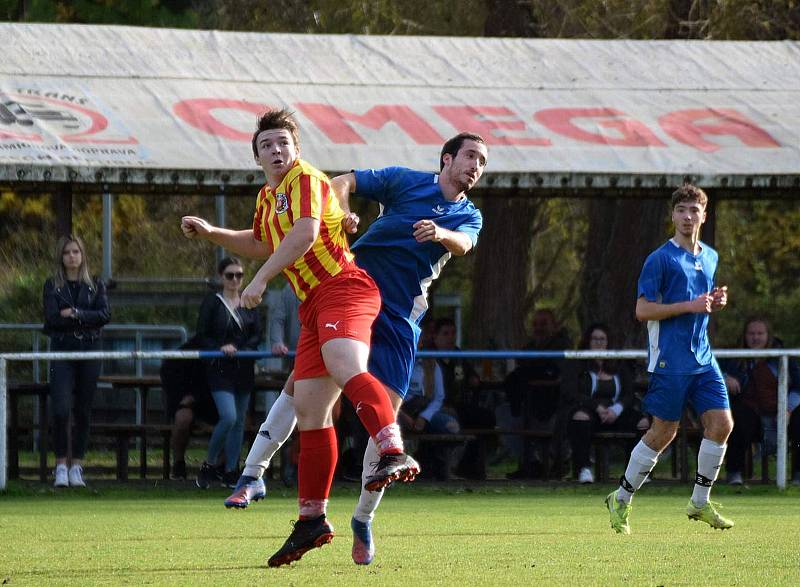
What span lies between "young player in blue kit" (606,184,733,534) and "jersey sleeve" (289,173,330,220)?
9.27ft

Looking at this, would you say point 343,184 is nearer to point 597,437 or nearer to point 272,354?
point 272,354

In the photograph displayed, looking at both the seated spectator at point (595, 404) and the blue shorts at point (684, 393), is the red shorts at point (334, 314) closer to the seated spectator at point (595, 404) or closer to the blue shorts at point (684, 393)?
the blue shorts at point (684, 393)

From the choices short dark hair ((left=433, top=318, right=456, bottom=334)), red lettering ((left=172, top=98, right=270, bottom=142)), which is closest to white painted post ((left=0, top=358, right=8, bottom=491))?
red lettering ((left=172, top=98, right=270, bottom=142))

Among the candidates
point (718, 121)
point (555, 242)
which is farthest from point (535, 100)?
point (555, 242)

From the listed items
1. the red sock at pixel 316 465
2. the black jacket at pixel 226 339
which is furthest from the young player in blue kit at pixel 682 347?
the black jacket at pixel 226 339

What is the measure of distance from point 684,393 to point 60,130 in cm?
685

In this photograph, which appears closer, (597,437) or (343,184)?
(343,184)

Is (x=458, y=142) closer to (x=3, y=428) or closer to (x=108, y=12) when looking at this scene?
(x=3, y=428)

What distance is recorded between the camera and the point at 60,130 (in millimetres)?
13633

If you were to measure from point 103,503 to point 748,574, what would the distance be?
6.38m

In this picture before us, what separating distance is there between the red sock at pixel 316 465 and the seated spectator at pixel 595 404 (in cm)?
703

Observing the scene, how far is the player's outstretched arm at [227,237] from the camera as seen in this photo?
726 centimetres

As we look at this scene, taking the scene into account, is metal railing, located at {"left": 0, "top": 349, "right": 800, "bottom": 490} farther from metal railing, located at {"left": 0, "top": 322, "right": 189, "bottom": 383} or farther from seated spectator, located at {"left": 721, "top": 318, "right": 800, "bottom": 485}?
metal railing, located at {"left": 0, "top": 322, "right": 189, "bottom": 383}

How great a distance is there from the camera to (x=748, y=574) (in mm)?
6609
